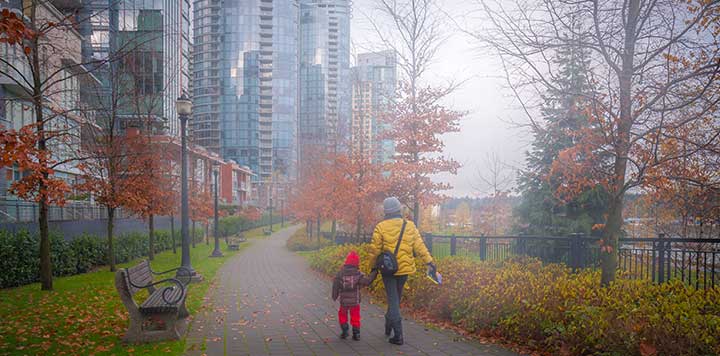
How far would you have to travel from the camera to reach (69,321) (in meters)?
7.32

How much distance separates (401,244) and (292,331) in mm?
2247

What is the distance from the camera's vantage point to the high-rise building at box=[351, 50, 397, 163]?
14367mm

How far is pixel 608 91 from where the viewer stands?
7.04m

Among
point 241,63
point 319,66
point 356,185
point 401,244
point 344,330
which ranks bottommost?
point 344,330

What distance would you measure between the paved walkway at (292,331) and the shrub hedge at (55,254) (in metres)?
5.13

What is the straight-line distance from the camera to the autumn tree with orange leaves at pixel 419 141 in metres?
13.0

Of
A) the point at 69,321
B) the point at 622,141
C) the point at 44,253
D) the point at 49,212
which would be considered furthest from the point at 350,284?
the point at 49,212

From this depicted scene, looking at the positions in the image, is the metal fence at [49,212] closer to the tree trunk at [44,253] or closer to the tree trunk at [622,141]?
the tree trunk at [44,253]

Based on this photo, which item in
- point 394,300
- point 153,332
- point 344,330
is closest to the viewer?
point 394,300

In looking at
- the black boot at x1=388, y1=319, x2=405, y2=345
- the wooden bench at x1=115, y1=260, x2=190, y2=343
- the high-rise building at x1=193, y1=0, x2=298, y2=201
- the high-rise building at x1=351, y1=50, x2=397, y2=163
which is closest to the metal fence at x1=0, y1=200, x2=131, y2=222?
the high-rise building at x1=351, y1=50, x2=397, y2=163

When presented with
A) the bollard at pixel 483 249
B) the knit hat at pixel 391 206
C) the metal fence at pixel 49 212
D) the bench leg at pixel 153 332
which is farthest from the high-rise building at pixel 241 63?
the knit hat at pixel 391 206

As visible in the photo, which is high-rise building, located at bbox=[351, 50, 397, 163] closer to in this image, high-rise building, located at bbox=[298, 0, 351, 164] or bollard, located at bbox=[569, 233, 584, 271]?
bollard, located at bbox=[569, 233, 584, 271]

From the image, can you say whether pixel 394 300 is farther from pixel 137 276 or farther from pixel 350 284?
pixel 137 276

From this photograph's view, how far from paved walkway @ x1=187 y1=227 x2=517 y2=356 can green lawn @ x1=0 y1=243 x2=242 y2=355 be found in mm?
564
